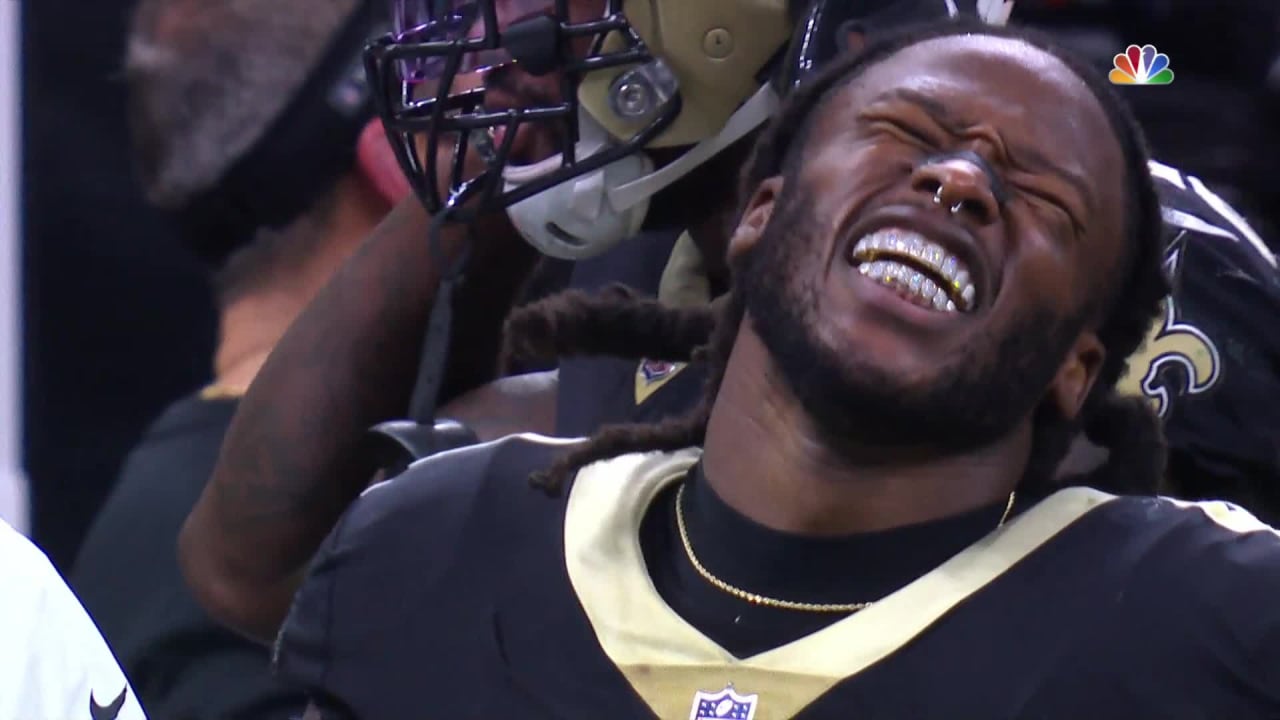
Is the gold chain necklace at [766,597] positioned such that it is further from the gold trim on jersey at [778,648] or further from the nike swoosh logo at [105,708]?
the nike swoosh logo at [105,708]

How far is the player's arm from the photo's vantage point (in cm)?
197

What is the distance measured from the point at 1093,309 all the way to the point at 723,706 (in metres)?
0.39

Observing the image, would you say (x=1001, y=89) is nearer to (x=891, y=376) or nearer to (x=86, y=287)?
(x=891, y=376)

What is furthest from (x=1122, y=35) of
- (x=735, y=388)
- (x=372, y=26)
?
(x=735, y=388)

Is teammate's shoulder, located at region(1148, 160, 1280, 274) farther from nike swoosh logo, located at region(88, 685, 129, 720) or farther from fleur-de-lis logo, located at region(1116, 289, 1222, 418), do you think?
nike swoosh logo, located at region(88, 685, 129, 720)

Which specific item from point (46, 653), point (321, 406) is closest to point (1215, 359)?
point (321, 406)

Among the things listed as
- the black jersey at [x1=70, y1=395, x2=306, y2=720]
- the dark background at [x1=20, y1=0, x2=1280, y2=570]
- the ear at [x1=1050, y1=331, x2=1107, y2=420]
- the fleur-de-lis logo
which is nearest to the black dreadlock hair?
the ear at [x1=1050, y1=331, x2=1107, y2=420]

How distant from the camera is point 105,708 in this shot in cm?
124

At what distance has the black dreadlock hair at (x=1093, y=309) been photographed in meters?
1.45

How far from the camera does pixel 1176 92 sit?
7.47 ft

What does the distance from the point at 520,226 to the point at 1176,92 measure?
89 cm

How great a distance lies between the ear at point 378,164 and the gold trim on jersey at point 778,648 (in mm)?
1063

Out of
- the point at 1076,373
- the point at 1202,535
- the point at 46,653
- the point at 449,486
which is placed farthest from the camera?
the point at 449,486

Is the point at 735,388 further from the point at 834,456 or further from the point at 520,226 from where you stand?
the point at 520,226
